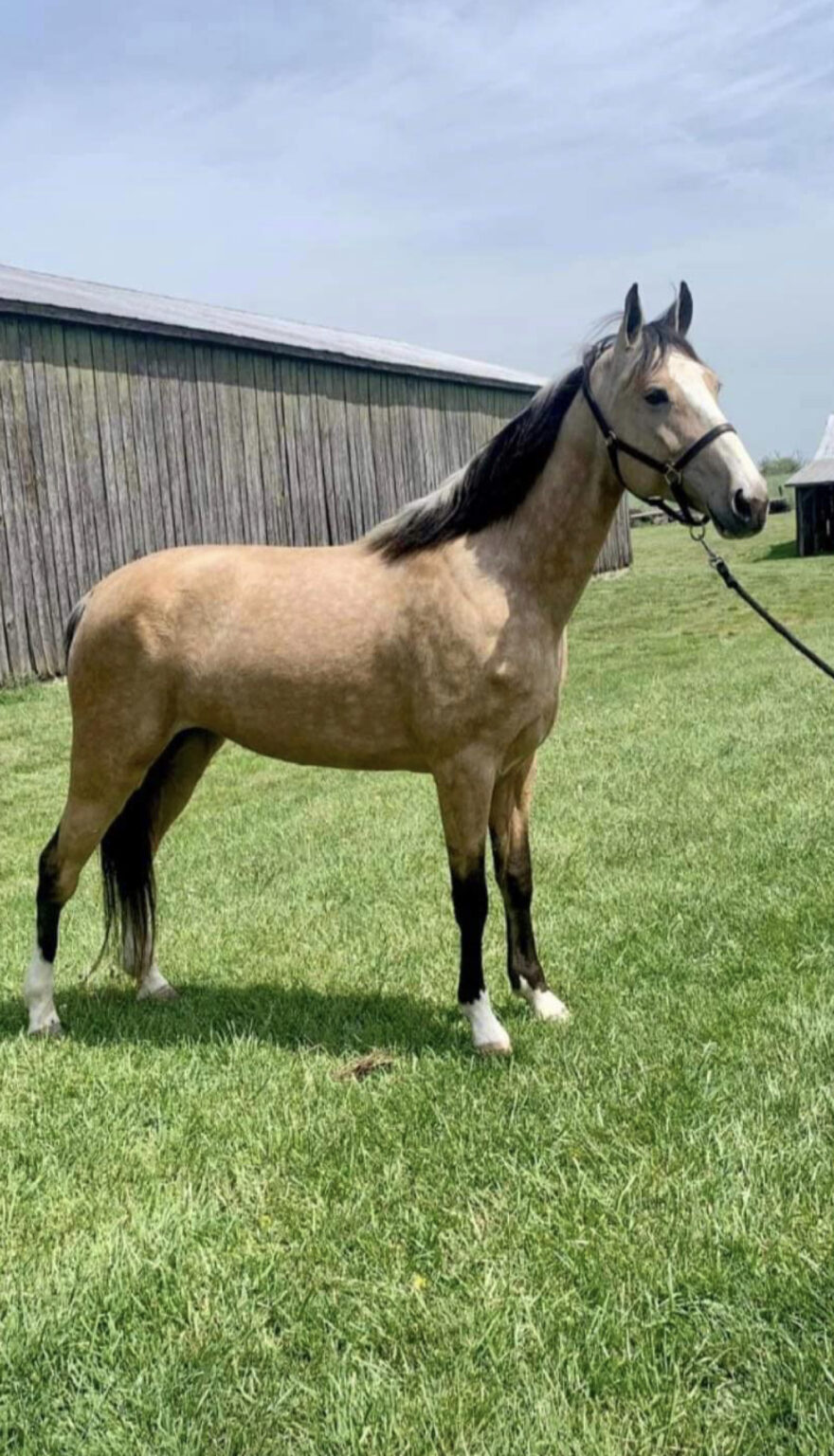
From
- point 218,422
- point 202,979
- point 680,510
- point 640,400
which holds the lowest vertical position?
point 202,979

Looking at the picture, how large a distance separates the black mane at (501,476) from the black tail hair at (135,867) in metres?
1.28

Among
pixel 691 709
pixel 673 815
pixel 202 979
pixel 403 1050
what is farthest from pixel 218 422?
pixel 403 1050

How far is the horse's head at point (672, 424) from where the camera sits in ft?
10.2

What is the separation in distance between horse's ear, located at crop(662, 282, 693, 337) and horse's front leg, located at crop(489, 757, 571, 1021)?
1521 millimetres

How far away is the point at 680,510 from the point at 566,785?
13.1 ft

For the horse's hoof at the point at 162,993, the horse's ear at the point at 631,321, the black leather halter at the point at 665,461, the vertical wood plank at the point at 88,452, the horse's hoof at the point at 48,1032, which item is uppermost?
the vertical wood plank at the point at 88,452

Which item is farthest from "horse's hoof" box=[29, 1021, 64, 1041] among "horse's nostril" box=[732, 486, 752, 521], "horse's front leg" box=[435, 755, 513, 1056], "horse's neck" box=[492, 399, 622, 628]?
"horse's nostril" box=[732, 486, 752, 521]

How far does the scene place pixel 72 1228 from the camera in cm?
261

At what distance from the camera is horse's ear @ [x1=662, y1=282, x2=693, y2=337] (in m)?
3.38

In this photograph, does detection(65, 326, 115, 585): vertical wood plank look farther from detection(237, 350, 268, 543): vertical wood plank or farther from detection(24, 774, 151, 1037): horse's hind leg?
A: detection(24, 774, 151, 1037): horse's hind leg

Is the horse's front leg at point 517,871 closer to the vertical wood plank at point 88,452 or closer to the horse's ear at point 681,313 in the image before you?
the horse's ear at point 681,313

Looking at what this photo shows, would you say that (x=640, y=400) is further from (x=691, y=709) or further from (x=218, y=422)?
(x=218, y=422)

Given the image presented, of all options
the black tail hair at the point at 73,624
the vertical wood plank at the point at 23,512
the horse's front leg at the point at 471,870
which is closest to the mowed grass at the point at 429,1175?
the horse's front leg at the point at 471,870

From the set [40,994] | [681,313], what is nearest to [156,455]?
[40,994]
